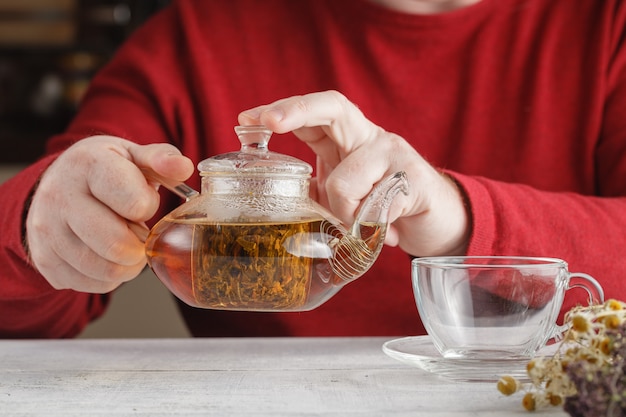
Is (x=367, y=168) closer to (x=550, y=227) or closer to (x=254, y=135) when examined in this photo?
(x=254, y=135)

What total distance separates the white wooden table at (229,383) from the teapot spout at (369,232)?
0.09m

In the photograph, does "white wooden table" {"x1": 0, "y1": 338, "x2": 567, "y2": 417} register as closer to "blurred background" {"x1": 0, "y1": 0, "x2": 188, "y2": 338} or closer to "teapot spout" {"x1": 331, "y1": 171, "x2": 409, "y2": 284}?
"teapot spout" {"x1": 331, "y1": 171, "x2": 409, "y2": 284}

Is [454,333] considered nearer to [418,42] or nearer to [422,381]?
[422,381]

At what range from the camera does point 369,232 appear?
2.41ft

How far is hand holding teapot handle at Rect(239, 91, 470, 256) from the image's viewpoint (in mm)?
760

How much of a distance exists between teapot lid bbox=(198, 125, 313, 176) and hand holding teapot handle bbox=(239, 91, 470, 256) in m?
0.02

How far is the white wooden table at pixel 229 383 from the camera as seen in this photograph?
601 millimetres

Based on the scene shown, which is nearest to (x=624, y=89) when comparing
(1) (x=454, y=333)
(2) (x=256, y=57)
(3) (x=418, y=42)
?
(3) (x=418, y=42)

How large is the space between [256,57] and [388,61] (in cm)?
21

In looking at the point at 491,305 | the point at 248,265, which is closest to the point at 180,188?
the point at 248,265

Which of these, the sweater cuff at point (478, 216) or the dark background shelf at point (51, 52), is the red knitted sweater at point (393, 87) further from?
the dark background shelf at point (51, 52)

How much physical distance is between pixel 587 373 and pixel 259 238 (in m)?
0.28

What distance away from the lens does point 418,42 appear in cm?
130

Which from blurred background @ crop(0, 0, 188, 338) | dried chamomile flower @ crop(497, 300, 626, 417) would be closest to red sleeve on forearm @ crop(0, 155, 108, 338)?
dried chamomile flower @ crop(497, 300, 626, 417)
